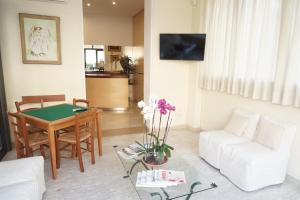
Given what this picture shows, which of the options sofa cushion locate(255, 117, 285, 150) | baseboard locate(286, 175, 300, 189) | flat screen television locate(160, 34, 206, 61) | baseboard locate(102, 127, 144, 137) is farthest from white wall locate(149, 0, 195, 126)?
baseboard locate(286, 175, 300, 189)

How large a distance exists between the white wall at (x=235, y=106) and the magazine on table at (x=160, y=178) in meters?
1.45

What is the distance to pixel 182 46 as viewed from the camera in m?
3.82

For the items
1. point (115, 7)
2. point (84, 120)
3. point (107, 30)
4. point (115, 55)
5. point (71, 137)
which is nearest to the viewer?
point (84, 120)

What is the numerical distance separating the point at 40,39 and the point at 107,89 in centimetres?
258

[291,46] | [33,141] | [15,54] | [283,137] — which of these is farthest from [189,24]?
[33,141]

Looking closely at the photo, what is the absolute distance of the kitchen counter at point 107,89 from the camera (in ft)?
18.7

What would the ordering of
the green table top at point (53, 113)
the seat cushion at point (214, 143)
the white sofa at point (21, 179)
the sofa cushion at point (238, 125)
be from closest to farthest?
the white sofa at point (21, 179), the green table top at point (53, 113), the seat cushion at point (214, 143), the sofa cushion at point (238, 125)

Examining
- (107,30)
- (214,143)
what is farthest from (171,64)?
(107,30)

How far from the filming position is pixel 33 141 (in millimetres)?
2475

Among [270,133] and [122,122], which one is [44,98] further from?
[270,133]

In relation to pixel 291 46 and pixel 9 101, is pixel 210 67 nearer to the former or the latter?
pixel 291 46

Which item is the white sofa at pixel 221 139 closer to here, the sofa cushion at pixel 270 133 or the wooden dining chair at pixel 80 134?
the sofa cushion at pixel 270 133

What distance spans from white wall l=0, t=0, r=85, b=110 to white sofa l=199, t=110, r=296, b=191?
8.63ft

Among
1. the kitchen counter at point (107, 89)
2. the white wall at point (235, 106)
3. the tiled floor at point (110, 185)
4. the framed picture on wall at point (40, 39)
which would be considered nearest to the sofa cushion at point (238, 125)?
the white wall at point (235, 106)
